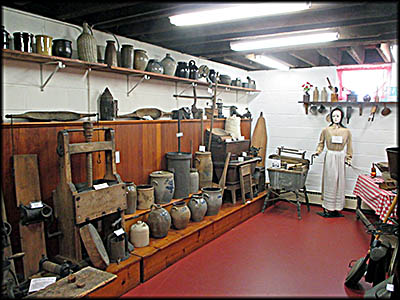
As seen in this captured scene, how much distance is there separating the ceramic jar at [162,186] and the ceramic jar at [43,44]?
172 cm

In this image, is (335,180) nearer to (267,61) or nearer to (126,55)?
(267,61)

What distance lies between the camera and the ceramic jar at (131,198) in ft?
11.3

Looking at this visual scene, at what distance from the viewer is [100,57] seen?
11.4 ft

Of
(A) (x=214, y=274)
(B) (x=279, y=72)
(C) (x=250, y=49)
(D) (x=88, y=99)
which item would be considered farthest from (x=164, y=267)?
(B) (x=279, y=72)

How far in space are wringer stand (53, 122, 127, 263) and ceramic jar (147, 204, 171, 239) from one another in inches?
21.7

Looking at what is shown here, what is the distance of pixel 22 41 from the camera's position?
275 centimetres

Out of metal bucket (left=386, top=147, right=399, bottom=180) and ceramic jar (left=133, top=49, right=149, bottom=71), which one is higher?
ceramic jar (left=133, top=49, right=149, bottom=71)

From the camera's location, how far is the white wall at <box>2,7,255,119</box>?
9.32 feet

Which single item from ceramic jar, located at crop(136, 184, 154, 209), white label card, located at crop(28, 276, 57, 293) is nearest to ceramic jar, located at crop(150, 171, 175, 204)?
ceramic jar, located at crop(136, 184, 154, 209)

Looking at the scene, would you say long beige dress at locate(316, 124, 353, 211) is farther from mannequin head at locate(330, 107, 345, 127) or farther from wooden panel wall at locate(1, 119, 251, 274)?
wooden panel wall at locate(1, 119, 251, 274)

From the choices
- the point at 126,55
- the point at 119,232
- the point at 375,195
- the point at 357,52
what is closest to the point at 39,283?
the point at 119,232

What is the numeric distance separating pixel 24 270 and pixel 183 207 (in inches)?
67.5

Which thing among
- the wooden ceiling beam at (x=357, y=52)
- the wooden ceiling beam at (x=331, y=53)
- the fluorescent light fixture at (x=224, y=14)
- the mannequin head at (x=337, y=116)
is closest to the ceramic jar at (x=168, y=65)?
the fluorescent light fixture at (x=224, y=14)

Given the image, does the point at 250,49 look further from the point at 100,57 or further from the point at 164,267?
the point at 164,267
